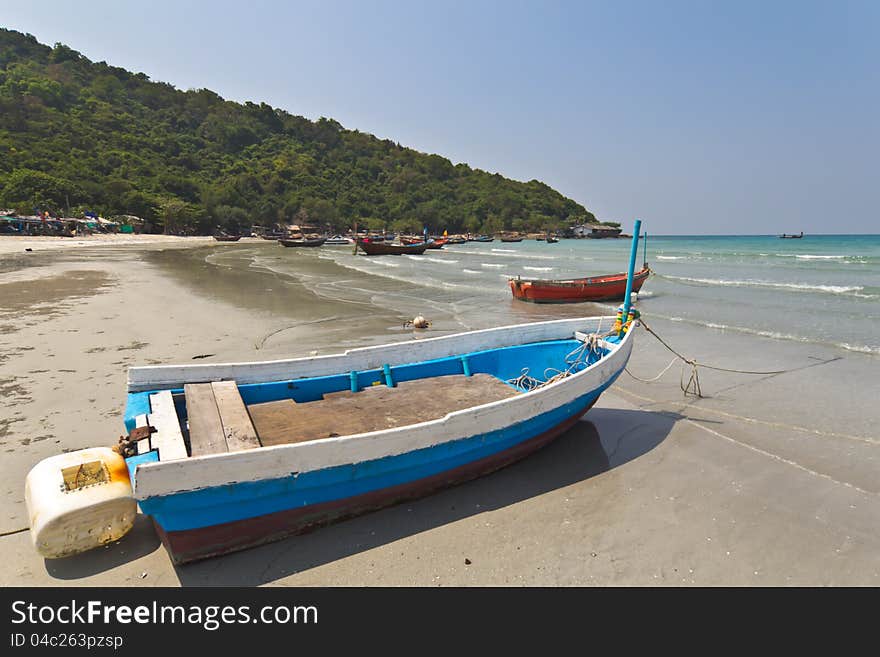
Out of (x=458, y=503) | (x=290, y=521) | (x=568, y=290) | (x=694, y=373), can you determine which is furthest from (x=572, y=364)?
(x=568, y=290)

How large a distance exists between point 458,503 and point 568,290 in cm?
1664

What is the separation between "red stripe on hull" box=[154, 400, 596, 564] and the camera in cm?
373

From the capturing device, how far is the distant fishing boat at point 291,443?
3.62 meters

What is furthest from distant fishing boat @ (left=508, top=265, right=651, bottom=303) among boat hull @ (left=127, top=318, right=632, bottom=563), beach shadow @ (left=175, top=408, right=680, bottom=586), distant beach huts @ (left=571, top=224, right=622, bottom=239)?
distant beach huts @ (left=571, top=224, right=622, bottom=239)

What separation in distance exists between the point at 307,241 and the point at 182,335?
59.5 metres

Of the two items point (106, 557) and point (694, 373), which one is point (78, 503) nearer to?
point (106, 557)

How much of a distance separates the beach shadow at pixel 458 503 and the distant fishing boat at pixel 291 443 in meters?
0.13

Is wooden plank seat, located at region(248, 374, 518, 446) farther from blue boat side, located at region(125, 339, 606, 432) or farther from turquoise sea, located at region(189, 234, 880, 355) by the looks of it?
turquoise sea, located at region(189, 234, 880, 355)

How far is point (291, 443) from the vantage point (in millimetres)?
4398

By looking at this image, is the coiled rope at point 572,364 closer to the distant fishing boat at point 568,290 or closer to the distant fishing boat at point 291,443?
the distant fishing boat at point 291,443

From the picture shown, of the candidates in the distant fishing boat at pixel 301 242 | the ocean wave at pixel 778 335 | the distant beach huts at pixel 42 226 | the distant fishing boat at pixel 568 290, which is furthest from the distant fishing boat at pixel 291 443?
the distant fishing boat at pixel 301 242

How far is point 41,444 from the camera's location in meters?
5.56

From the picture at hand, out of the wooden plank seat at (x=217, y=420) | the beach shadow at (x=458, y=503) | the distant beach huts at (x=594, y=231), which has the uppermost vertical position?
the distant beach huts at (x=594, y=231)
